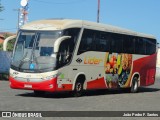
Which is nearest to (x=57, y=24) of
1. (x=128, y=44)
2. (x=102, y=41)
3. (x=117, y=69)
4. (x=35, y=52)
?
(x=35, y=52)

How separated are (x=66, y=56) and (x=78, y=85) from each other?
1.75m

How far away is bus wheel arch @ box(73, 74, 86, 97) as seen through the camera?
1984 cm

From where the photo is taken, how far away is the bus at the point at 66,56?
60.4 feet

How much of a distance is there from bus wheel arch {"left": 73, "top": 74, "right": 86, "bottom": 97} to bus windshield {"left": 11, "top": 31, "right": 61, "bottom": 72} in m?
1.91

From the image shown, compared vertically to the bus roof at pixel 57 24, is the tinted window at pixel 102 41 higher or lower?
lower

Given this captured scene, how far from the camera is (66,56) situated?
61.9ft

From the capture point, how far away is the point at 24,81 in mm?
18688

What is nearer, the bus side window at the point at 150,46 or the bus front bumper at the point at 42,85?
the bus front bumper at the point at 42,85

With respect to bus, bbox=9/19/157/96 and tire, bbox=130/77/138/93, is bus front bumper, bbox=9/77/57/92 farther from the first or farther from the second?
tire, bbox=130/77/138/93

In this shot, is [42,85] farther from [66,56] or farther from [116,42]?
[116,42]

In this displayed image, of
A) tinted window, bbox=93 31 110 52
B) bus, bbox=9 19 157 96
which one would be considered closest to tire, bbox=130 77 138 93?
bus, bbox=9 19 157 96

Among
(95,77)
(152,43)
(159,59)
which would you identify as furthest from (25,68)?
(159,59)

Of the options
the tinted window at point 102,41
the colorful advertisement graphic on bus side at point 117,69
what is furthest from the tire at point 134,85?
the tinted window at point 102,41

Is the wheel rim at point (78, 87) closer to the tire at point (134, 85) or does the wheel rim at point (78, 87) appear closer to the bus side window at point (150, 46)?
Answer: the tire at point (134, 85)
